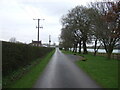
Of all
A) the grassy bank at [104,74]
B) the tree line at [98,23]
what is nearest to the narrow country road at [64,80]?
the grassy bank at [104,74]

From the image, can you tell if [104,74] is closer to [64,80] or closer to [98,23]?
[64,80]

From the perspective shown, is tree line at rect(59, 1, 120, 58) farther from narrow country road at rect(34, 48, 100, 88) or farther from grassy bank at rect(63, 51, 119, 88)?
narrow country road at rect(34, 48, 100, 88)

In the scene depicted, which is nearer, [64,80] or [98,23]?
[64,80]

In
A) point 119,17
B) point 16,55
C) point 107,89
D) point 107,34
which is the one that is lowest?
point 107,89

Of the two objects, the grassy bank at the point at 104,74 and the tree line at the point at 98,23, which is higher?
the tree line at the point at 98,23

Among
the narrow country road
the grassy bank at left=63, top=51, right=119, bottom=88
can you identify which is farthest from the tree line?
the narrow country road

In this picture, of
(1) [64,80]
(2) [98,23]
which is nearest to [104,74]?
(1) [64,80]

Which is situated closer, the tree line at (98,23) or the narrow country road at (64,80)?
the narrow country road at (64,80)

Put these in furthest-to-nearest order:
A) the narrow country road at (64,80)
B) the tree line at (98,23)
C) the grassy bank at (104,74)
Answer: the tree line at (98,23) < the grassy bank at (104,74) < the narrow country road at (64,80)

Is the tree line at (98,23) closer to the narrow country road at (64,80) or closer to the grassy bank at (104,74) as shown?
the grassy bank at (104,74)

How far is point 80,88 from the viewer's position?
344 inches

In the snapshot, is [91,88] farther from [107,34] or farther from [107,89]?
[107,34]

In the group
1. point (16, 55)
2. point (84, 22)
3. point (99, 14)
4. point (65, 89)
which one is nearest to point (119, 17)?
point (99, 14)

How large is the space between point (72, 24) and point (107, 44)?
24212mm
